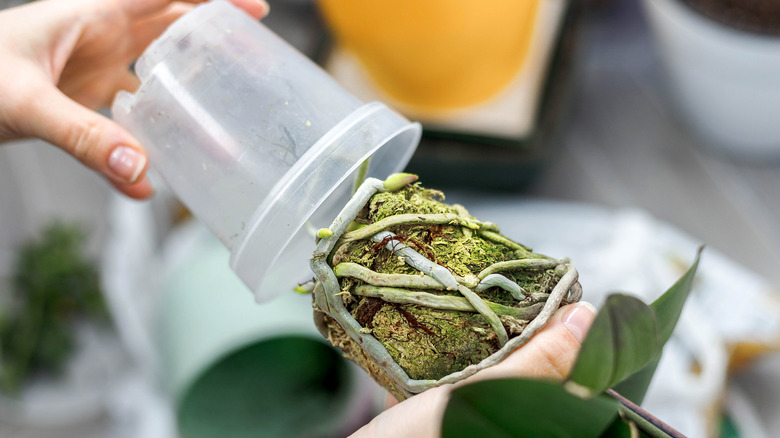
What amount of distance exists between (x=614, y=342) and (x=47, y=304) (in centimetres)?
93

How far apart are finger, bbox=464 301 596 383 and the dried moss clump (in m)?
0.01

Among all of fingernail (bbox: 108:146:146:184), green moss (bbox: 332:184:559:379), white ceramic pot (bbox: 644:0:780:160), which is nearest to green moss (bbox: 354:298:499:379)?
green moss (bbox: 332:184:559:379)

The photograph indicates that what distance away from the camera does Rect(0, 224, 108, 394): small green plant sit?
2.93ft

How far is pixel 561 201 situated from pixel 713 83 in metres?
0.26

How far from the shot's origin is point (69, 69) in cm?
56

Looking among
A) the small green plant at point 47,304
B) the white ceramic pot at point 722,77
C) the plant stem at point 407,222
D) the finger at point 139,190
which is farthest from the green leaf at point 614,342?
the small green plant at point 47,304

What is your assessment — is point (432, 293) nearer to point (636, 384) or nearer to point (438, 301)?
point (438, 301)

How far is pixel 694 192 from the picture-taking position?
916mm

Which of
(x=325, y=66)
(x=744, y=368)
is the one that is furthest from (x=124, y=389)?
(x=744, y=368)

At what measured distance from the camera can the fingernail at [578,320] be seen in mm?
305

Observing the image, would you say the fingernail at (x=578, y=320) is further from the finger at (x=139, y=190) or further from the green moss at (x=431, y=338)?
the finger at (x=139, y=190)

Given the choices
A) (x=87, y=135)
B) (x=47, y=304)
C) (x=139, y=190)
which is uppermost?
(x=87, y=135)

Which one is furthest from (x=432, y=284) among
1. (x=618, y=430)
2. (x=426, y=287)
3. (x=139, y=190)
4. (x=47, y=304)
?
(x=47, y=304)

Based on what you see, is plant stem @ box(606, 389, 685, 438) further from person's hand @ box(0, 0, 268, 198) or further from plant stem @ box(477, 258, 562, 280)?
person's hand @ box(0, 0, 268, 198)
